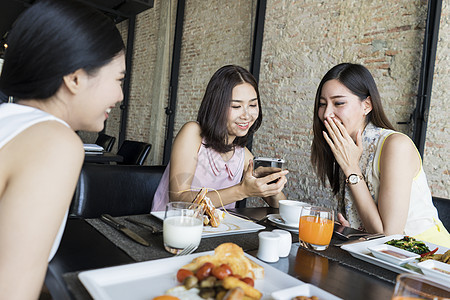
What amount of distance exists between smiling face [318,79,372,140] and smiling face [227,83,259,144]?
454mm

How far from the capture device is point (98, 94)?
99 centimetres

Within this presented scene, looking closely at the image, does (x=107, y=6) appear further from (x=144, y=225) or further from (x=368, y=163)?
(x=144, y=225)

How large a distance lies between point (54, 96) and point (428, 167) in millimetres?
2812

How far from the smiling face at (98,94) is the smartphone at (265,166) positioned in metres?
0.90

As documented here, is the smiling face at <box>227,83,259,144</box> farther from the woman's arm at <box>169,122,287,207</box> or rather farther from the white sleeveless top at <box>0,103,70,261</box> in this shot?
the white sleeveless top at <box>0,103,70,261</box>

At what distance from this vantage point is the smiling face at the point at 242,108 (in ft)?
7.07

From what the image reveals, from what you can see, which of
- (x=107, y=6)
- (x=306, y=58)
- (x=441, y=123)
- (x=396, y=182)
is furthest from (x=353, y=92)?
(x=107, y=6)

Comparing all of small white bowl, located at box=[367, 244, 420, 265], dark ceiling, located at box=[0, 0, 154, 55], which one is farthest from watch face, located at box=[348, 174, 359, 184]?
dark ceiling, located at box=[0, 0, 154, 55]

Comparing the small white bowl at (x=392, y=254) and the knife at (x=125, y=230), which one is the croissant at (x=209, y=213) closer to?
the knife at (x=125, y=230)

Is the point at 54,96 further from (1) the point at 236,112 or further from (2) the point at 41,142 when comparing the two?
(1) the point at 236,112

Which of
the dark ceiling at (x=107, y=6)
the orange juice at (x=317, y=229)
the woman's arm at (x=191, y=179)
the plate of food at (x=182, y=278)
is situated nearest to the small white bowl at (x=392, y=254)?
the orange juice at (x=317, y=229)

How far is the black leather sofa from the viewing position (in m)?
1.70

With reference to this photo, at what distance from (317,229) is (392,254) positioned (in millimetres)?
241

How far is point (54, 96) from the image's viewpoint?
0.91m
